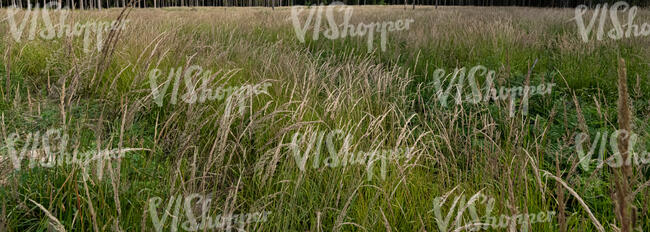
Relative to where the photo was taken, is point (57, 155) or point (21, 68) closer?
point (57, 155)

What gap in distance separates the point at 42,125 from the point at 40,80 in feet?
6.67

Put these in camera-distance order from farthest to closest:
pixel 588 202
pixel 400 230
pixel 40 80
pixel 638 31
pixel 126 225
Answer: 1. pixel 638 31
2. pixel 40 80
3. pixel 588 202
4. pixel 400 230
5. pixel 126 225

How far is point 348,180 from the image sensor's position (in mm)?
2033

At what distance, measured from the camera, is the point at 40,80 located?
151 inches

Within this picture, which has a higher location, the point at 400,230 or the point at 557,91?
the point at 557,91

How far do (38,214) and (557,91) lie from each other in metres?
3.96

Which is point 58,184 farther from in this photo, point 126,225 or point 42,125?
point 42,125

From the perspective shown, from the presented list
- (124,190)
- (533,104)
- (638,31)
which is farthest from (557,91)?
(638,31)

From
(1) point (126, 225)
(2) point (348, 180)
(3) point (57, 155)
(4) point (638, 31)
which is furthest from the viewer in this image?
(4) point (638, 31)

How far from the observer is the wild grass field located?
Answer: 153cm

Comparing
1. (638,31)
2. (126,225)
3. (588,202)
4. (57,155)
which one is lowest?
(588,202)

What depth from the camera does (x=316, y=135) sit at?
96.9 inches

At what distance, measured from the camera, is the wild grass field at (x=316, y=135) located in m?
1.53

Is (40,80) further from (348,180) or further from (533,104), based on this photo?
(533,104)
